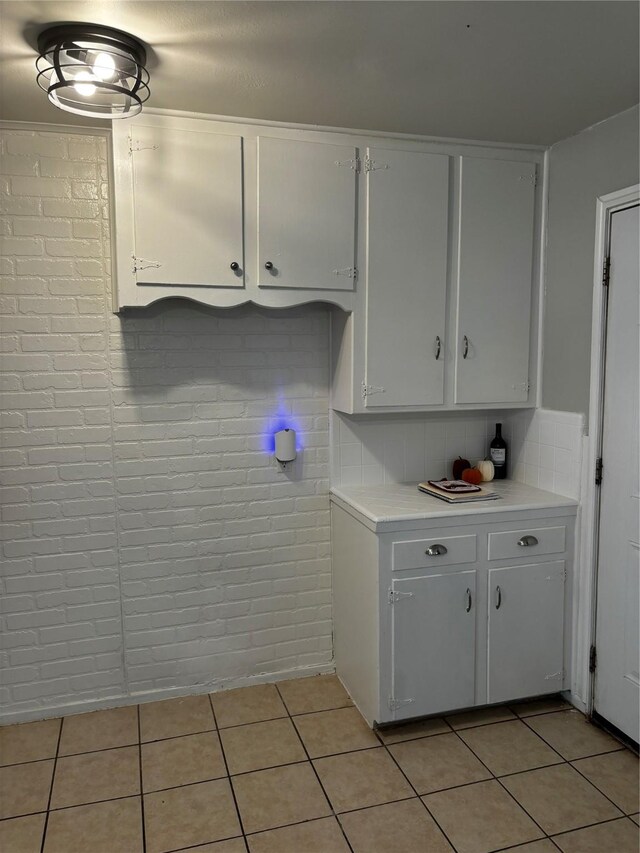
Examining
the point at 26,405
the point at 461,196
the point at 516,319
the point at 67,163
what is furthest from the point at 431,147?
the point at 26,405

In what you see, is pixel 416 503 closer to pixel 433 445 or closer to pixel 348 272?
pixel 433 445

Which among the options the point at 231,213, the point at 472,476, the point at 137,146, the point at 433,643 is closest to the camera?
the point at 137,146

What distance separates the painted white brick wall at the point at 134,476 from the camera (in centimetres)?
272

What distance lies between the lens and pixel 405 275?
2.85 metres

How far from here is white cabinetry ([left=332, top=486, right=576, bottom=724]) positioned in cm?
267

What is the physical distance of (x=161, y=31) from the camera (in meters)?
1.89

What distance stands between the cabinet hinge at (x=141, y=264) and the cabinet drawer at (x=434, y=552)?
145cm

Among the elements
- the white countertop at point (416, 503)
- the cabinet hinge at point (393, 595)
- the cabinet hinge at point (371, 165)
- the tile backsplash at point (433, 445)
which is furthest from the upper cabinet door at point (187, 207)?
the cabinet hinge at point (393, 595)

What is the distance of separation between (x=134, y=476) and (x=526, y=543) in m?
1.73

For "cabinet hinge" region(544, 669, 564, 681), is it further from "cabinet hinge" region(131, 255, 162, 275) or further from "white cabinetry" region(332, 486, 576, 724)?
"cabinet hinge" region(131, 255, 162, 275)

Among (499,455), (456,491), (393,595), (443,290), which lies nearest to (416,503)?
(456,491)

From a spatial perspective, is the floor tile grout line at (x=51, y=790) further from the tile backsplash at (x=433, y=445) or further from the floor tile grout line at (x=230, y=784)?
the tile backsplash at (x=433, y=445)

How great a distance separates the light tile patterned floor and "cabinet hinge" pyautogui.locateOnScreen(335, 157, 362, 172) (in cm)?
235

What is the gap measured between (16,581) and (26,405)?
754 mm
